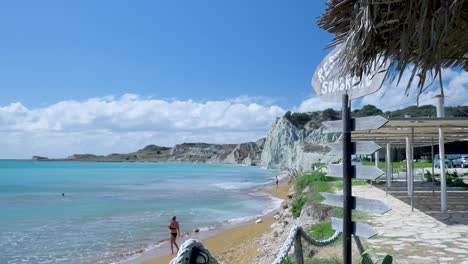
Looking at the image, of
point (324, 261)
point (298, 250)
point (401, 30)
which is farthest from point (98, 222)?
point (401, 30)

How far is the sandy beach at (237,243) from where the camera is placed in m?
13.6

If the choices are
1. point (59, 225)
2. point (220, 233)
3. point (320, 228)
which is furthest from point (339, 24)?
point (59, 225)

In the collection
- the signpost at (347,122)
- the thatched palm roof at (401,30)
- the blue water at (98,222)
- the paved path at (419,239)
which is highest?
the thatched palm roof at (401,30)

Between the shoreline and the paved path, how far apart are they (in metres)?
4.85

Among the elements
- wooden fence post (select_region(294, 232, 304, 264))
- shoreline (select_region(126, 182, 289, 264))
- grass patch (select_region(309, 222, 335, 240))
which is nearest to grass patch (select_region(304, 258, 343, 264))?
wooden fence post (select_region(294, 232, 304, 264))

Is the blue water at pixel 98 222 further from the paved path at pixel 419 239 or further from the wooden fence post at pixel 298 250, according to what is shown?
the wooden fence post at pixel 298 250

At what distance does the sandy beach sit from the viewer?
1358cm

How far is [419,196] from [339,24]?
12637 mm

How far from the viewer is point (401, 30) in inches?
136

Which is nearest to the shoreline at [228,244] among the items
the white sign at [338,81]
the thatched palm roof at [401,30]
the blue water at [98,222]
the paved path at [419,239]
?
the blue water at [98,222]

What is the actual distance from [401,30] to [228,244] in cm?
1419

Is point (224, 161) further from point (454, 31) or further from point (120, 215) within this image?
point (454, 31)

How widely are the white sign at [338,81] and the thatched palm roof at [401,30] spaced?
98 mm

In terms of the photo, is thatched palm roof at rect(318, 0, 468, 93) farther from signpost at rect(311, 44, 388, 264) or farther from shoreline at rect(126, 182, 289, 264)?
shoreline at rect(126, 182, 289, 264)
